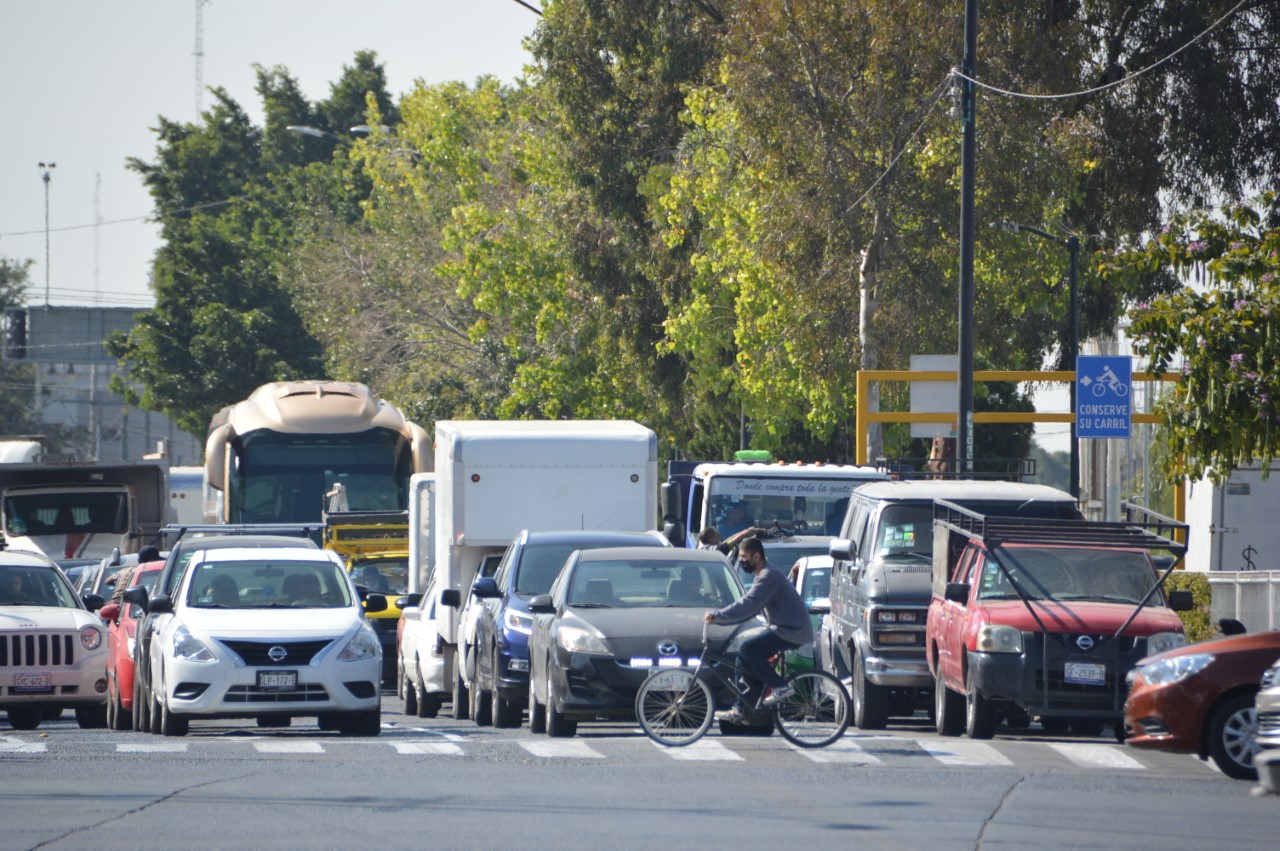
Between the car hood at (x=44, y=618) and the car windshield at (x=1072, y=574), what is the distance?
28.3ft

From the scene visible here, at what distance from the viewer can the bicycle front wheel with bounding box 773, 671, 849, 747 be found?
1647 centimetres

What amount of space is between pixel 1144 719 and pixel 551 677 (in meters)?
5.00

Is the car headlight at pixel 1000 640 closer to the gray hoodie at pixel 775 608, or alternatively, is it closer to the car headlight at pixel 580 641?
the gray hoodie at pixel 775 608

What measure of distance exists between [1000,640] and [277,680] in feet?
18.9

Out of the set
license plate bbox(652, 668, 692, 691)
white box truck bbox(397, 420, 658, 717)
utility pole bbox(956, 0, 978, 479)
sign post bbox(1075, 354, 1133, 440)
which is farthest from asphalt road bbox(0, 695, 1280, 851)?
utility pole bbox(956, 0, 978, 479)

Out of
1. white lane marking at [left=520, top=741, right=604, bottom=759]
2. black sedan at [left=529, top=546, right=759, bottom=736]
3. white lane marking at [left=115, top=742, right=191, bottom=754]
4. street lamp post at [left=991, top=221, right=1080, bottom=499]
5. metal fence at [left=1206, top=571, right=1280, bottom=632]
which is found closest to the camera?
white lane marking at [left=520, top=741, right=604, bottom=759]

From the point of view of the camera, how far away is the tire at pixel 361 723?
1852 cm

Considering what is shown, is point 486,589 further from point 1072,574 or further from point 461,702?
point 1072,574

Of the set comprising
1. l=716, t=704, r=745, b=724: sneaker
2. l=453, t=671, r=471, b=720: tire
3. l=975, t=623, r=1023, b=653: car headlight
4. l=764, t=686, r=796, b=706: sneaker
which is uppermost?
l=975, t=623, r=1023, b=653: car headlight

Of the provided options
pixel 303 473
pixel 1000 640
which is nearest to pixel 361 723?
pixel 1000 640

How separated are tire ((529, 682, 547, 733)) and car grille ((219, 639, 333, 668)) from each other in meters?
1.80

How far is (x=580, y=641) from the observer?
17.3 metres

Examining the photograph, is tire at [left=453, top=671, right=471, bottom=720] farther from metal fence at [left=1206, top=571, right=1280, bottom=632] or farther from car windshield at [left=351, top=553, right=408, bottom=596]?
metal fence at [left=1206, top=571, right=1280, bottom=632]

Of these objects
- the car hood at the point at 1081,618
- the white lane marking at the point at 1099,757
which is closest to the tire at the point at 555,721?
the car hood at the point at 1081,618
